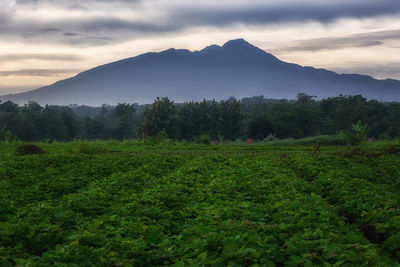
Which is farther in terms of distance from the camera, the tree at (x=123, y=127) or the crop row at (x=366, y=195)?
the tree at (x=123, y=127)

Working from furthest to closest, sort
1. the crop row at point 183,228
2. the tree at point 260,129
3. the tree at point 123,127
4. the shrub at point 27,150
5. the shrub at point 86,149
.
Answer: the tree at point 123,127 → the tree at point 260,129 → the shrub at point 86,149 → the shrub at point 27,150 → the crop row at point 183,228

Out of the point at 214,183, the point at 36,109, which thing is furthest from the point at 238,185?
the point at 36,109

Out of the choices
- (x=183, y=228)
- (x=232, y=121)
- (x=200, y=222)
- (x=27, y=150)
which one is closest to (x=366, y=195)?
(x=200, y=222)

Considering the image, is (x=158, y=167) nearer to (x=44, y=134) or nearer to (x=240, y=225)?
(x=240, y=225)

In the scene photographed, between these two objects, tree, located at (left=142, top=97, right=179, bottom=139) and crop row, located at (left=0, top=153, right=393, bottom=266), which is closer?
crop row, located at (left=0, top=153, right=393, bottom=266)

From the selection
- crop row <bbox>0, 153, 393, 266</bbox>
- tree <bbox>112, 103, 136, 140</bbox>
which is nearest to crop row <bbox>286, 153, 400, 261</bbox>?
crop row <bbox>0, 153, 393, 266</bbox>


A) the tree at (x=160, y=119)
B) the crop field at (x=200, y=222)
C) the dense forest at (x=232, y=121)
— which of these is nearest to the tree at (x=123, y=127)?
the dense forest at (x=232, y=121)

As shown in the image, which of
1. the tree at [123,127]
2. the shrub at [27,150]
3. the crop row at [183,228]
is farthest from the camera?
the tree at [123,127]

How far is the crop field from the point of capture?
4988 millimetres

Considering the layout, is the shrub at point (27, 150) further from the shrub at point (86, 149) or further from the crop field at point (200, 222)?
the crop field at point (200, 222)

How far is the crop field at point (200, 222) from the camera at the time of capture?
499 centimetres

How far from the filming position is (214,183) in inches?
431

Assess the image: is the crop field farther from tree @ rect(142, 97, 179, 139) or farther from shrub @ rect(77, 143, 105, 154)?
tree @ rect(142, 97, 179, 139)

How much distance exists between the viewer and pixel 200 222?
6.98m
